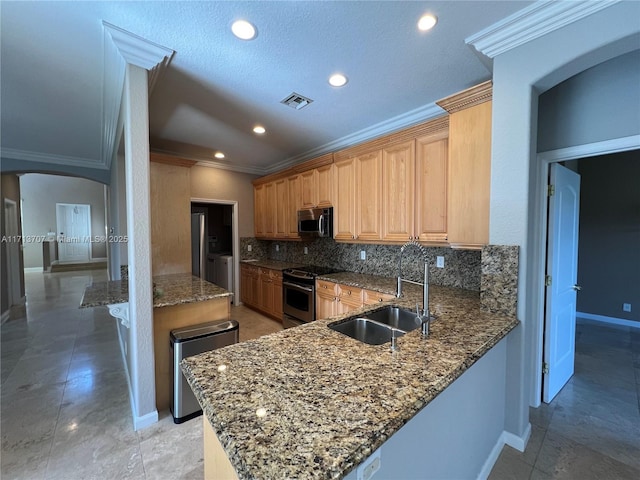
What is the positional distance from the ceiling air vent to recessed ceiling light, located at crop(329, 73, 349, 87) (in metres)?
0.37

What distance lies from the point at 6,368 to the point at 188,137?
325 cm

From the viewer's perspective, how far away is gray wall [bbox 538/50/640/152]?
5.77 feet

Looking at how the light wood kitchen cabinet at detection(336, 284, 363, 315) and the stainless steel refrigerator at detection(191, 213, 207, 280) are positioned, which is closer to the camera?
the light wood kitchen cabinet at detection(336, 284, 363, 315)

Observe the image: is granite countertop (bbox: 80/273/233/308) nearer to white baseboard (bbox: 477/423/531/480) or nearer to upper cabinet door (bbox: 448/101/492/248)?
upper cabinet door (bbox: 448/101/492/248)

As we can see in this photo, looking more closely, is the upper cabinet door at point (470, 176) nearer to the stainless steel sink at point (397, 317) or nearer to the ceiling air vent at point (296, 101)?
the stainless steel sink at point (397, 317)

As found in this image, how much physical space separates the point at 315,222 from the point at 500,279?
2.48m

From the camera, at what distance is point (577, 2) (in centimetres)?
142

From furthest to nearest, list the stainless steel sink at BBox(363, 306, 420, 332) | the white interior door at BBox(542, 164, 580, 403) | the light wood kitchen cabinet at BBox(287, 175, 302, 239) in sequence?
the light wood kitchen cabinet at BBox(287, 175, 302, 239)
the white interior door at BBox(542, 164, 580, 403)
the stainless steel sink at BBox(363, 306, 420, 332)

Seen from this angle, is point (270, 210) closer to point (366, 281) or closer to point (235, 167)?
point (235, 167)

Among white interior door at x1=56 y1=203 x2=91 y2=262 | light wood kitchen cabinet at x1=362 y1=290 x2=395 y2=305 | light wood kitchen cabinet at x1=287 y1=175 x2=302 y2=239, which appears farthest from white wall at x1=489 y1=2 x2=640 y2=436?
white interior door at x1=56 y1=203 x2=91 y2=262

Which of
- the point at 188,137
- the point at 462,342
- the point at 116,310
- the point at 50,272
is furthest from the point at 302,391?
the point at 50,272

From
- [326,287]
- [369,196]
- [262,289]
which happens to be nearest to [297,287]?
[326,287]

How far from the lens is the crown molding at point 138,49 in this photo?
1696 millimetres

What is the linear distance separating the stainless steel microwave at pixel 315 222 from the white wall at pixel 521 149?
211cm
